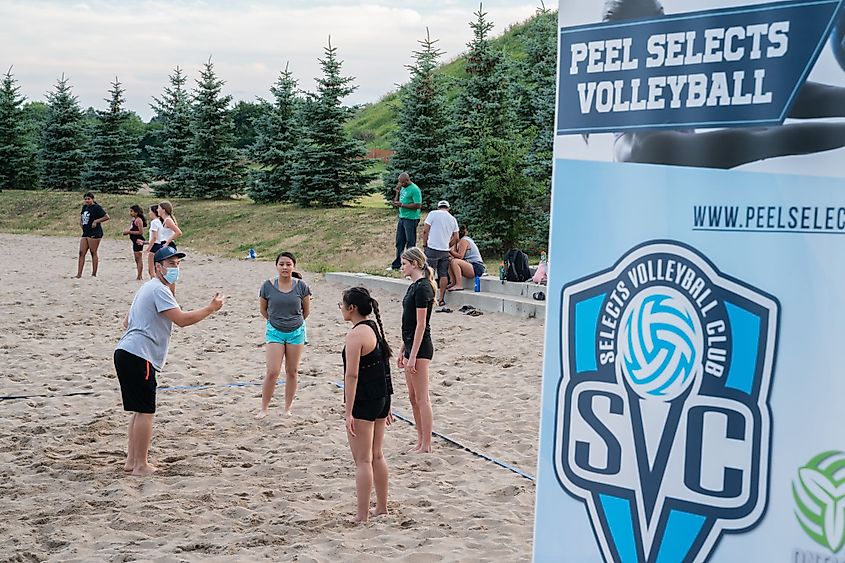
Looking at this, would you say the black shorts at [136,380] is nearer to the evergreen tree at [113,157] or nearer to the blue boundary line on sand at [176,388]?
the blue boundary line on sand at [176,388]

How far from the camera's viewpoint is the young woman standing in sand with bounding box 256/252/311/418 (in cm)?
805

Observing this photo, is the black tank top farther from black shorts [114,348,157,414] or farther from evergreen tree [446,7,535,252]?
evergreen tree [446,7,535,252]

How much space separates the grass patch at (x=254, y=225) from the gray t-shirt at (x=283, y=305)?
11520 mm

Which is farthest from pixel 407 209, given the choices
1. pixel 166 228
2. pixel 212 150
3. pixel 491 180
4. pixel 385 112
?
pixel 385 112

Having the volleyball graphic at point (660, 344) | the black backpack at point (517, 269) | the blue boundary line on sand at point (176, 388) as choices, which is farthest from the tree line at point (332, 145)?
the volleyball graphic at point (660, 344)

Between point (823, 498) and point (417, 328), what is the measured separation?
470 centimetres

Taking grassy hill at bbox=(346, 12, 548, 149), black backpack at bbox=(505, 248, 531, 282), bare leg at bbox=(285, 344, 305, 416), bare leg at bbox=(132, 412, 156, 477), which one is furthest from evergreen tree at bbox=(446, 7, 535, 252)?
grassy hill at bbox=(346, 12, 548, 149)

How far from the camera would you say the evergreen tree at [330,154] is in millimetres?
29922

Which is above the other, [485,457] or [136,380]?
[136,380]

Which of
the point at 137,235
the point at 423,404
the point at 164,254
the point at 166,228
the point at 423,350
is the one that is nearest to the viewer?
the point at 164,254

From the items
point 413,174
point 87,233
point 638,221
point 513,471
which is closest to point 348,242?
point 413,174

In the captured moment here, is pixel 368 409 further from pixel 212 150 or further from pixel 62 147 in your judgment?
pixel 62 147

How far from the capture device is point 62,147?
136 ft

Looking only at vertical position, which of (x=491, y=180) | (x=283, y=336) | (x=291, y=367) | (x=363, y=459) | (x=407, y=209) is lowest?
(x=363, y=459)
